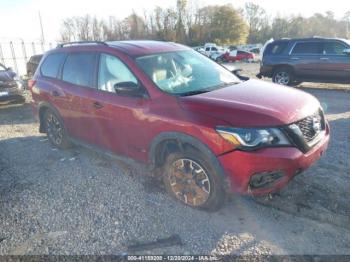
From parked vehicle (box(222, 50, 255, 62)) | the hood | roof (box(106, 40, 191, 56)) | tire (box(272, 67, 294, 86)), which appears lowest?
parked vehicle (box(222, 50, 255, 62))

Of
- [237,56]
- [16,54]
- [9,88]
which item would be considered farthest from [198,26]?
[9,88]

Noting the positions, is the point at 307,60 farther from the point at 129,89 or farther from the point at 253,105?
the point at 129,89

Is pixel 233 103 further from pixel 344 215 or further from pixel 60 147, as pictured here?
pixel 60 147

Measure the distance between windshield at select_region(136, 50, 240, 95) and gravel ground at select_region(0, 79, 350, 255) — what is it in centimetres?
133

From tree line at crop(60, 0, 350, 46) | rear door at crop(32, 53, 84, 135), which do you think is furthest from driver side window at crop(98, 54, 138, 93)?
tree line at crop(60, 0, 350, 46)

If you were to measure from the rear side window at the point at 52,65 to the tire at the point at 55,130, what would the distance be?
2.14ft

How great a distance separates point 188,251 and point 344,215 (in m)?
1.68

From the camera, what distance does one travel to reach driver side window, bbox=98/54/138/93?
157 inches

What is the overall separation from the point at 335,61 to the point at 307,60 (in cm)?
93

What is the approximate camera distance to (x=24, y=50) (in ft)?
82.9

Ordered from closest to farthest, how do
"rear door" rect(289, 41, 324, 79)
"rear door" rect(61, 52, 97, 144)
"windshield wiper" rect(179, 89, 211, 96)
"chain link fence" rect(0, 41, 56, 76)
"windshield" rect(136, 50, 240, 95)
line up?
"windshield wiper" rect(179, 89, 211, 96), "windshield" rect(136, 50, 240, 95), "rear door" rect(61, 52, 97, 144), "rear door" rect(289, 41, 324, 79), "chain link fence" rect(0, 41, 56, 76)

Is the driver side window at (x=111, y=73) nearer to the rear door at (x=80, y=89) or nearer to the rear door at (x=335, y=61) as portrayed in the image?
the rear door at (x=80, y=89)

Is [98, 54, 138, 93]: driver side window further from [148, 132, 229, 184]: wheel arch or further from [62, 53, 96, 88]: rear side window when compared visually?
[148, 132, 229, 184]: wheel arch

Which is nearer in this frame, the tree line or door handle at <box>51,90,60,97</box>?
door handle at <box>51,90,60,97</box>
